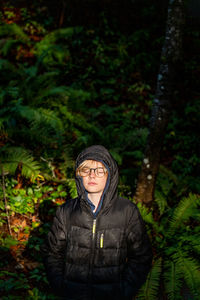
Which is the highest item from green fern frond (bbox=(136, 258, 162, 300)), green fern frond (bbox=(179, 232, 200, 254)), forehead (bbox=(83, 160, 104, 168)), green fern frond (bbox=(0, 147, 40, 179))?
green fern frond (bbox=(0, 147, 40, 179))

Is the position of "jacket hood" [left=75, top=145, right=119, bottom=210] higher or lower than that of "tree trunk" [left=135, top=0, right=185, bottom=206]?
lower

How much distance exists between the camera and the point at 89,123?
5.63 meters

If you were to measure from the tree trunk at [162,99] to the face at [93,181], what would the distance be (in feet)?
6.04

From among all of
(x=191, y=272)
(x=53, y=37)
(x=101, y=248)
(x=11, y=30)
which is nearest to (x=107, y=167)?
(x=101, y=248)

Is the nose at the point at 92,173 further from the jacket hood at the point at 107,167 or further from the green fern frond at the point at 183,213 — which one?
the green fern frond at the point at 183,213

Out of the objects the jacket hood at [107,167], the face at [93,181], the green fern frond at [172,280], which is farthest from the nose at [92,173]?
the green fern frond at [172,280]

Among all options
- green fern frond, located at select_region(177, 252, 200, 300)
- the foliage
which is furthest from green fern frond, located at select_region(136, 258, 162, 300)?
green fern frond, located at select_region(177, 252, 200, 300)

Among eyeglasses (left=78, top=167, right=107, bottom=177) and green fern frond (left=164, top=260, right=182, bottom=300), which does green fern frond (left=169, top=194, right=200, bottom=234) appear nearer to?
green fern frond (left=164, top=260, right=182, bottom=300)

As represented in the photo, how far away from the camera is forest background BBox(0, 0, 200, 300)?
3.29 metres

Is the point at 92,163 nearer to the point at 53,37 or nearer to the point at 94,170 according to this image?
the point at 94,170

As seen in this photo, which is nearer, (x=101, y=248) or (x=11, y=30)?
(x=101, y=248)

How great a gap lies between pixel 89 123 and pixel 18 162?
2.08 meters

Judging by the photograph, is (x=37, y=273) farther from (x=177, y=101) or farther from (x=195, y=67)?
(x=195, y=67)

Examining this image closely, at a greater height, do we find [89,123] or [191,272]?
[89,123]
